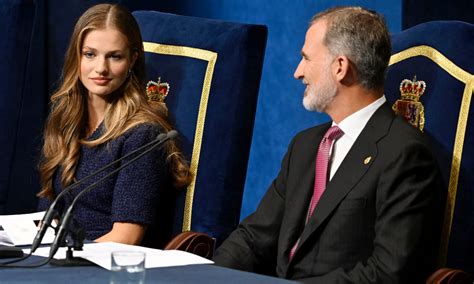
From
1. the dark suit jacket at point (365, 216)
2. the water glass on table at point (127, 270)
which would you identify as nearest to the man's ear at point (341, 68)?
the dark suit jacket at point (365, 216)

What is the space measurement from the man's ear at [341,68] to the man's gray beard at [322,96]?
3cm

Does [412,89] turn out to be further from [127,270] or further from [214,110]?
[127,270]

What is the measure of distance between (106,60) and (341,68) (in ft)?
2.68

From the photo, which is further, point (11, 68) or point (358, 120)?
point (11, 68)

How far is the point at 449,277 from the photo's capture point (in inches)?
102

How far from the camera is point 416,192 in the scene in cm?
259

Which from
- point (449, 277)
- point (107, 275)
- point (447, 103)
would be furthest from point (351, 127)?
point (107, 275)

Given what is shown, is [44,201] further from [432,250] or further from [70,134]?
[432,250]

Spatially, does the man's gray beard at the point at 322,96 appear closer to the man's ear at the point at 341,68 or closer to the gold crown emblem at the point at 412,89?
the man's ear at the point at 341,68

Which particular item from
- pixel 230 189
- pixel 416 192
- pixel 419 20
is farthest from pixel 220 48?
pixel 416 192

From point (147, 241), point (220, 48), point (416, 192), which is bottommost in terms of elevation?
point (147, 241)

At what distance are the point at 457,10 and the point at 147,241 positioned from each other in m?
1.21

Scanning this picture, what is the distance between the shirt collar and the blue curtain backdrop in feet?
4.22

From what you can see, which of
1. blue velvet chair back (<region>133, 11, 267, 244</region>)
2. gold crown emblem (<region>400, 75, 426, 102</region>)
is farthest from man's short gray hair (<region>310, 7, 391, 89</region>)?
blue velvet chair back (<region>133, 11, 267, 244</region>)
